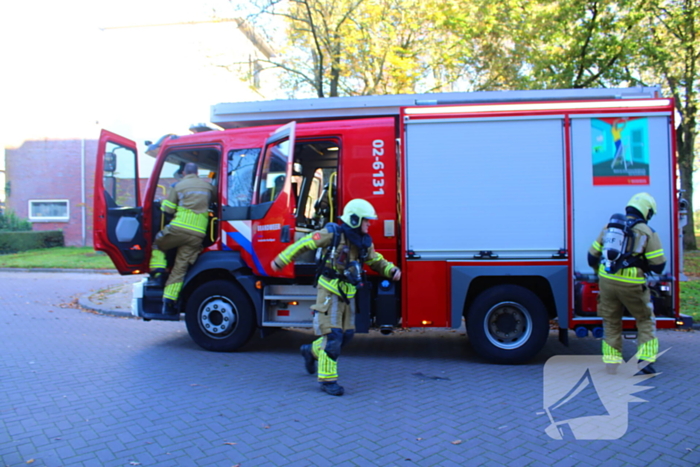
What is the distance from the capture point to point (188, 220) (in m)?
6.45

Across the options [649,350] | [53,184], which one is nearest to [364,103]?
[649,350]

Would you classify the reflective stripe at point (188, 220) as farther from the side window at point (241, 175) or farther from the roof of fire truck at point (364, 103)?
the roof of fire truck at point (364, 103)

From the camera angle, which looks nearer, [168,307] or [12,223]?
[168,307]

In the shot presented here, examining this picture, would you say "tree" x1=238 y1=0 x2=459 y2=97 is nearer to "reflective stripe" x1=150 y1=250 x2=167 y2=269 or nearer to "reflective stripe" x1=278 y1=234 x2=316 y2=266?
"reflective stripe" x1=150 y1=250 x2=167 y2=269

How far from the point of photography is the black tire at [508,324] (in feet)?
18.9

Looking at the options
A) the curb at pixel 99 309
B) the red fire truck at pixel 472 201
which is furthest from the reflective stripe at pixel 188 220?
the curb at pixel 99 309

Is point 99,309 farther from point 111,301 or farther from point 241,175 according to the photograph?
point 241,175

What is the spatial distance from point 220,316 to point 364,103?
3.13 metres

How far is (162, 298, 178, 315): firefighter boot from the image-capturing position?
21.5ft

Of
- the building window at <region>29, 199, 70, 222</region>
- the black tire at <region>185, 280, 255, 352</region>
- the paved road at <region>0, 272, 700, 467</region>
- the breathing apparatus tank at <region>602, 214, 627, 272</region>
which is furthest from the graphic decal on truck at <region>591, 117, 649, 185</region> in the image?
the building window at <region>29, 199, 70, 222</region>

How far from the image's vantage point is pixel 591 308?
18.8ft

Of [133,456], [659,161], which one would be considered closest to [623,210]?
[659,161]

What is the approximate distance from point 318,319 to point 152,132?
22447 millimetres

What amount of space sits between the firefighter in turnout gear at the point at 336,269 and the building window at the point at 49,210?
2466cm
